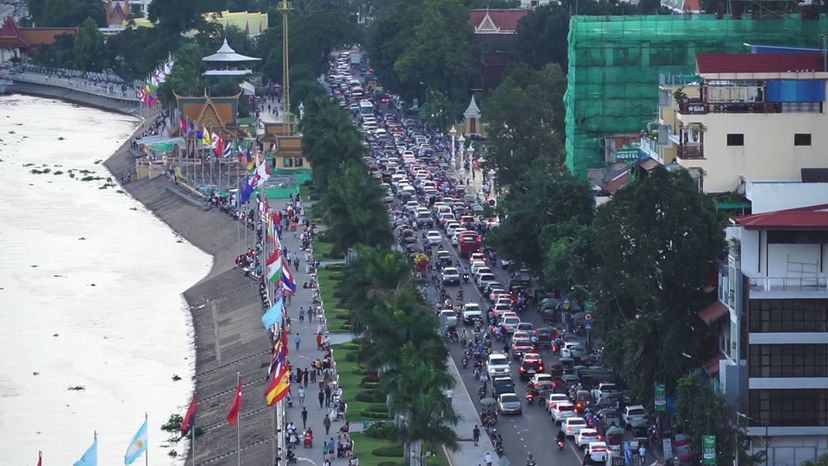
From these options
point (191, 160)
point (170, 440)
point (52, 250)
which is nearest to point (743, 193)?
point (170, 440)

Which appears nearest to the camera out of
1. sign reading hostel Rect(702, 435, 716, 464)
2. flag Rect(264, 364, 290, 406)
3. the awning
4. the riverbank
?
sign reading hostel Rect(702, 435, 716, 464)

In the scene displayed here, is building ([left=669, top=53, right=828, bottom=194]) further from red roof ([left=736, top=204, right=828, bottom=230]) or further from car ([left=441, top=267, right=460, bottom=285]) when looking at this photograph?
car ([left=441, top=267, right=460, bottom=285])

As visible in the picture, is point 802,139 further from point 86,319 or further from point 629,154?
point 86,319

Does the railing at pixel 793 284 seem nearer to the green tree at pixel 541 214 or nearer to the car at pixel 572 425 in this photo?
the car at pixel 572 425

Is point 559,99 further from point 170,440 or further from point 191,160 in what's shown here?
point 170,440

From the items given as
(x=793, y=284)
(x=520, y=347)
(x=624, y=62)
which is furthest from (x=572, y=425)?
(x=624, y=62)

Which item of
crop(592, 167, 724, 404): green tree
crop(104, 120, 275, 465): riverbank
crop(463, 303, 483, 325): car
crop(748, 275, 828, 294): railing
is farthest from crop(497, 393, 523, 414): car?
crop(463, 303, 483, 325): car

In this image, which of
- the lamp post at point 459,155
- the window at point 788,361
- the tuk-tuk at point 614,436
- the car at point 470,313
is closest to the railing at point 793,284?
the window at point 788,361
